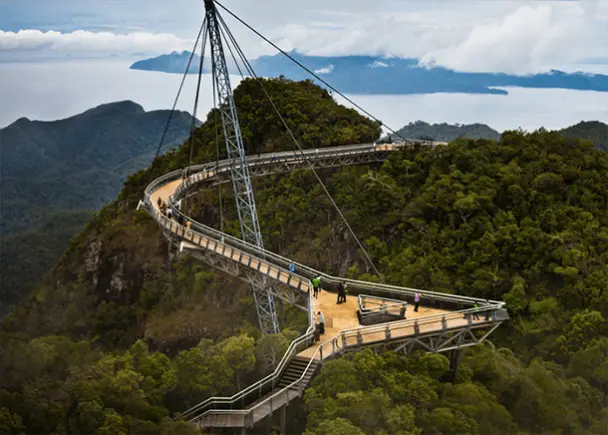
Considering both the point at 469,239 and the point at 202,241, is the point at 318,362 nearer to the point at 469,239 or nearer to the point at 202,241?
the point at 202,241

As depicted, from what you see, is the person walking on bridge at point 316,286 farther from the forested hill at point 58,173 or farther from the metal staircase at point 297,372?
the forested hill at point 58,173

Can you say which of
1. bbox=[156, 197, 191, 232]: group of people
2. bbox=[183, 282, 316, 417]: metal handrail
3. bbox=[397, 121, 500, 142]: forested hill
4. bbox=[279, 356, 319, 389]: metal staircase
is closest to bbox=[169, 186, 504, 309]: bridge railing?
bbox=[183, 282, 316, 417]: metal handrail

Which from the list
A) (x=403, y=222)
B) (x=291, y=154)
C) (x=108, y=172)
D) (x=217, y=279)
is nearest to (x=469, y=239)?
(x=403, y=222)

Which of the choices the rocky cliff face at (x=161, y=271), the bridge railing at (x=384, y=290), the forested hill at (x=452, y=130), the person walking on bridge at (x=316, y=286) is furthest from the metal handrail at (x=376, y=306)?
the forested hill at (x=452, y=130)

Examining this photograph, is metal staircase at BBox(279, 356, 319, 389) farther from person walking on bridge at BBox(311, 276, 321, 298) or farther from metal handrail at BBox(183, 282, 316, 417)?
person walking on bridge at BBox(311, 276, 321, 298)

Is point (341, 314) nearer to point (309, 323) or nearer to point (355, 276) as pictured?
point (309, 323)

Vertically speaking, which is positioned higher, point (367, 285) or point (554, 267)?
point (367, 285)

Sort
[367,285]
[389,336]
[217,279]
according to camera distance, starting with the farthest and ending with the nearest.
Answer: [217,279]
[367,285]
[389,336]
